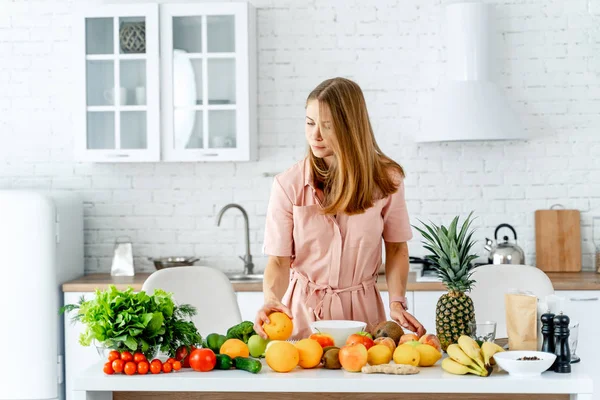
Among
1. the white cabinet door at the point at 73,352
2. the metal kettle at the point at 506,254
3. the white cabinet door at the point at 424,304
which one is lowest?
the white cabinet door at the point at 73,352

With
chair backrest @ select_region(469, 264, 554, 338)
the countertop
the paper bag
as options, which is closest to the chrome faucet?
the countertop

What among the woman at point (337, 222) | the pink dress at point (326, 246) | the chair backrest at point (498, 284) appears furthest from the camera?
the chair backrest at point (498, 284)

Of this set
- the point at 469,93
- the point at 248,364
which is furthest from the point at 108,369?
the point at 469,93

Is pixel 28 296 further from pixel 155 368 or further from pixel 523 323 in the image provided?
pixel 523 323

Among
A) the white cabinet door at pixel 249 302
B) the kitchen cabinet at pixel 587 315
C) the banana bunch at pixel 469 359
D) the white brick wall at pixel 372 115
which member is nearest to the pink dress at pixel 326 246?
the banana bunch at pixel 469 359

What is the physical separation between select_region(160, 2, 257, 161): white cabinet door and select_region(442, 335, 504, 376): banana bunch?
2.64 m

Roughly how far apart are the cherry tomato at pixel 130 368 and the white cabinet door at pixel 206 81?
254 cm

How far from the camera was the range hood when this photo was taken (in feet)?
14.7

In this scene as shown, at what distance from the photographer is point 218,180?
504 centimetres

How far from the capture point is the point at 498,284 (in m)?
3.35

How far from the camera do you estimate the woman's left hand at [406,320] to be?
256 centimetres

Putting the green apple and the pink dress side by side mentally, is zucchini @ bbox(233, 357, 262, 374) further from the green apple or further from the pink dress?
the pink dress

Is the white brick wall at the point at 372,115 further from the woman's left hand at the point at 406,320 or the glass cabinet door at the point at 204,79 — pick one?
the woman's left hand at the point at 406,320

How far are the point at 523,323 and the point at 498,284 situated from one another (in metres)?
1.00
